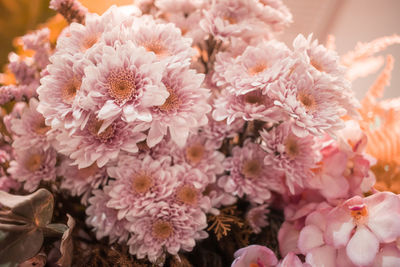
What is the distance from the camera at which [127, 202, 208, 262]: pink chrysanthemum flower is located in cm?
45

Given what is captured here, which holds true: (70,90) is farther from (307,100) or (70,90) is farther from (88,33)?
(307,100)

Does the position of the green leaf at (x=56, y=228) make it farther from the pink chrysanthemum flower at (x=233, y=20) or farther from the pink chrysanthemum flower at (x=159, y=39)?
the pink chrysanthemum flower at (x=233, y=20)

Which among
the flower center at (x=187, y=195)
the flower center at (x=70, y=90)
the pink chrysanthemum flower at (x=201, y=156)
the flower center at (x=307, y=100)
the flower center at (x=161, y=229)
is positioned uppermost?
the flower center at (x=307, y=100)

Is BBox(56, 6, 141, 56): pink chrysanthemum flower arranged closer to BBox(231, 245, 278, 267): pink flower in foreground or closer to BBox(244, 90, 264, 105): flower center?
BBox(244, 90, 264, 105): flower center

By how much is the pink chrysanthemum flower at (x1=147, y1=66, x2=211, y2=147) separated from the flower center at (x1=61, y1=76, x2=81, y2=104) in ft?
0.31

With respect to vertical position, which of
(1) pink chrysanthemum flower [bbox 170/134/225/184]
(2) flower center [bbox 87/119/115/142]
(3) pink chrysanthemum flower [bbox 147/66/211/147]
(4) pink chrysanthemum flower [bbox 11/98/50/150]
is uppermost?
(3) pink chrysanthemum flower [bbox 147/66/211/147]

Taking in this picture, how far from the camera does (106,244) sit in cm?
53

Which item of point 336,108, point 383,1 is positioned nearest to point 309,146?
point 336,108

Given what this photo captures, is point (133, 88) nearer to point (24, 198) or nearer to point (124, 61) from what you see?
point (124, 61)

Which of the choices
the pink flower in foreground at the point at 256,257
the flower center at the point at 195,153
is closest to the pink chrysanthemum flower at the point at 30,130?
the flower center at the point at 195,153

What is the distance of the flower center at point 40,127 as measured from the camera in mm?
484

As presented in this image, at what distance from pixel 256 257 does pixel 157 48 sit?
30 centimetres

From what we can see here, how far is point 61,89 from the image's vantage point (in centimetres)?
40

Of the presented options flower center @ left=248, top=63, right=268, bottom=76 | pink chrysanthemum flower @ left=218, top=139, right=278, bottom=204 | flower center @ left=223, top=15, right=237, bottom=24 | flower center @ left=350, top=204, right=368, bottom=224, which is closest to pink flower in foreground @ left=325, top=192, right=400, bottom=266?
flower center @ left=350, top=204, right=368, bottom=224
